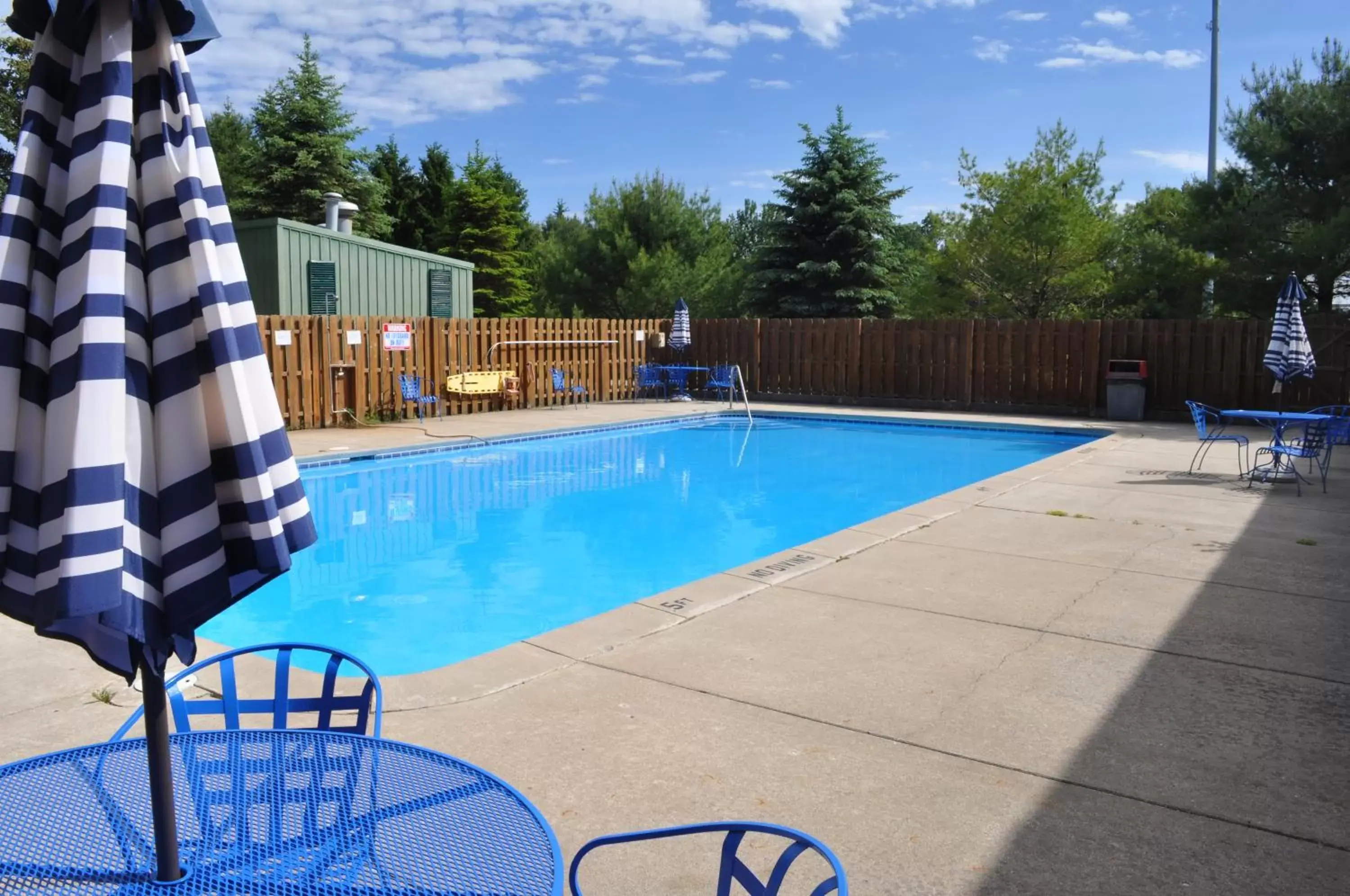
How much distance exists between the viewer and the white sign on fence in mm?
14750

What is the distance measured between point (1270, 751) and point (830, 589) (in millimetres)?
2386

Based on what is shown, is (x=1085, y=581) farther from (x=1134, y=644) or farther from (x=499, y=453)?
(x=499, y=453)

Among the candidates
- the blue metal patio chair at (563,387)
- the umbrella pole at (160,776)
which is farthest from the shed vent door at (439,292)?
the umbrella pole at (160,776)

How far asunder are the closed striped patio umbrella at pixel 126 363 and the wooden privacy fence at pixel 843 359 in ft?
40.0

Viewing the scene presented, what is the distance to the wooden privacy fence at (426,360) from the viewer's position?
13.6m

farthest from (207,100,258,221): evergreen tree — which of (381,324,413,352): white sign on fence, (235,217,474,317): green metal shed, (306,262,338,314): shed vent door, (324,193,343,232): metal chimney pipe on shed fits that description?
(381,324,413,352): white sign on fence

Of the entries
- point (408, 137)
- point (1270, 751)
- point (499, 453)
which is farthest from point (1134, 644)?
point (408, 137)

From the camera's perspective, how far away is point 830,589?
5.42 meters

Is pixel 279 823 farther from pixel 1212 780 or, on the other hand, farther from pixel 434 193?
pixel 434 193

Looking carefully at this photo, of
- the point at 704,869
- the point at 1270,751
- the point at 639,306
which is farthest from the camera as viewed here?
the point at 639,306

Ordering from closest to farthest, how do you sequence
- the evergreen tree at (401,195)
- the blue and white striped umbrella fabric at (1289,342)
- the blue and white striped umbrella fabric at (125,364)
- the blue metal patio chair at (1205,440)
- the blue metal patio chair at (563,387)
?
the blue and white striped umbrella fabric at (125,364), the blue metal patio chair at (1205,440), the blue and white striped umbrella fabric at (1289,342), the blue metal patio chair at (563,387), the evergreen tree at (401,195)

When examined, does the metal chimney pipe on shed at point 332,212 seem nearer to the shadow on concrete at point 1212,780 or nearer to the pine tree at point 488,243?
the pine tree at point 488,243

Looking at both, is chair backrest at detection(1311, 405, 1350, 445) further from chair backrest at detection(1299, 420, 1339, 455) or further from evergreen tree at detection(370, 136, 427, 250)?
evergreen tree at detection(370, 136, 427, 250)

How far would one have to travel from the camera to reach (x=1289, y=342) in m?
11.6
